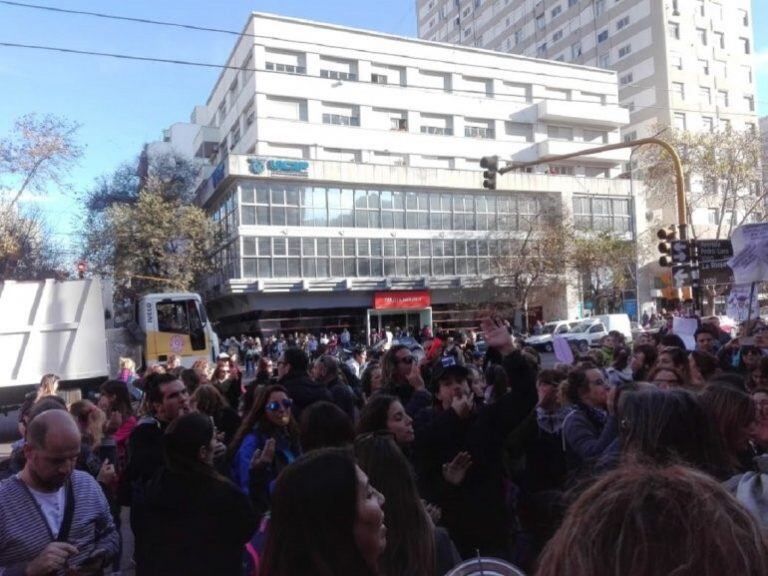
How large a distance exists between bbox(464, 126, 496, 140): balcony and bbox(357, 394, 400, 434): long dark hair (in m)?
43.1

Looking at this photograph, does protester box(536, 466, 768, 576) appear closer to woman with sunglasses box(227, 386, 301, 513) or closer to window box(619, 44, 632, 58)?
woman with sunglasses box(227, 386, 301, 513)

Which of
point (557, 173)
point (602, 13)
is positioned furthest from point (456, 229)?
point (602, 13)

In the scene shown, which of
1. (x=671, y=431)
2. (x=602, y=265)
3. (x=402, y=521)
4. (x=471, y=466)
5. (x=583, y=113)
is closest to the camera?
(x=402, y=521)

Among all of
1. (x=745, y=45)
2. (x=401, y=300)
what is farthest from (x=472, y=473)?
(x=745, y=45)

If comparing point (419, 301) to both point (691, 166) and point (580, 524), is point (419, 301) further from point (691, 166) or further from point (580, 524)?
point (580, 524)

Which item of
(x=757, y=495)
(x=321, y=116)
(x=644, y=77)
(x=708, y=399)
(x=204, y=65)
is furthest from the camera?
(x=644, y=77)

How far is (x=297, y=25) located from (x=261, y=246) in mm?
13590

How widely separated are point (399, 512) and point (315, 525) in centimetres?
84

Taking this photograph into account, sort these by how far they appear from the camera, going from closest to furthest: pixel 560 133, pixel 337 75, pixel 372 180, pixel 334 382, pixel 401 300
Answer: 1. pixel 334 382
2. pixel 372 180
3. pixel 401 300
4. pixel 337 75
5. pixel 560 133

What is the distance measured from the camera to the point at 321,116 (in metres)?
40.8

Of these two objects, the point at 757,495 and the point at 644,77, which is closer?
the point at 757,495

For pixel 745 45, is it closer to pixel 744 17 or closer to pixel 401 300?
pixel 744 17

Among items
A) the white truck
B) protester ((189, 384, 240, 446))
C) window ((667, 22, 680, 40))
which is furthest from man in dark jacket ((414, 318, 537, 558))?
window ((667, 22, 680, 40))

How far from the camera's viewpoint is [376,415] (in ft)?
13.4
